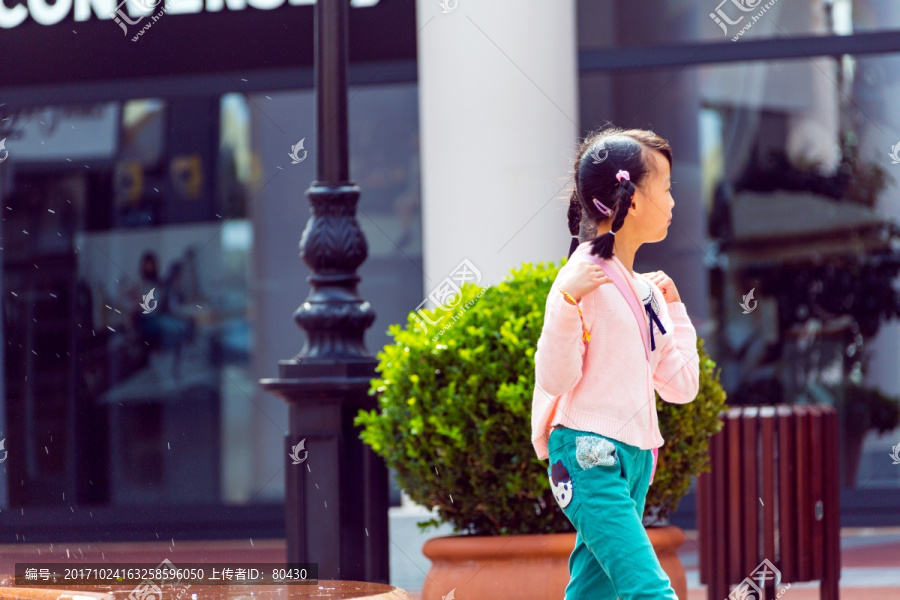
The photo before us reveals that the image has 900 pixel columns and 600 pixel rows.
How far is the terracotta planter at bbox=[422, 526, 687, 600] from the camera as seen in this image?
13.6 feet

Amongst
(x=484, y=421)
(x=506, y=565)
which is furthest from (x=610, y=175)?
(x=506, y=565)

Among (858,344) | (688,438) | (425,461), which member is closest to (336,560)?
(425,461)

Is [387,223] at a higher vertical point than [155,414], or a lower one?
higher

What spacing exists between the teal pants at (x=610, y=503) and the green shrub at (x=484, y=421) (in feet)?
3.86

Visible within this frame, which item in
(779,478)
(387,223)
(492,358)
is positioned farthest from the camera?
(387,223)

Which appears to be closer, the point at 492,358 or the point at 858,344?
the point at 492,358

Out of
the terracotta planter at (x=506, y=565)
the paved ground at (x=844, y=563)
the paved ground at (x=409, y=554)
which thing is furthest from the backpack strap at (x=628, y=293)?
the paved ground at (x=409, y=554)

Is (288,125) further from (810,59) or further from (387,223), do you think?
(810,59)

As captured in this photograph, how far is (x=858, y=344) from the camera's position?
8.88m

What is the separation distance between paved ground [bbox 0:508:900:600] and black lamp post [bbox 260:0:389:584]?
6.52 ft

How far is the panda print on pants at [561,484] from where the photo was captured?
9.48 ft

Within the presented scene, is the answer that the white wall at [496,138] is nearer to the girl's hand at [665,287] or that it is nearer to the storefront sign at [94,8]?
the storefront sign at [94,8]

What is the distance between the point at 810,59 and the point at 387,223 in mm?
3409

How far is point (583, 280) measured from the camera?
2918mm
